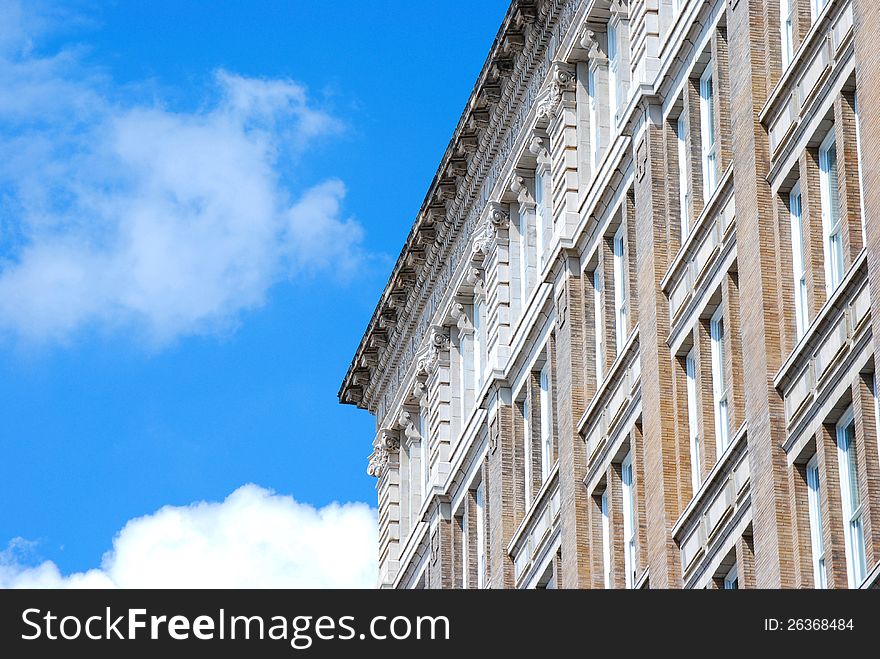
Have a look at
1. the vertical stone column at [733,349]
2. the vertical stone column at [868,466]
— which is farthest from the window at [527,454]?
the vertical stone column at [868,466]

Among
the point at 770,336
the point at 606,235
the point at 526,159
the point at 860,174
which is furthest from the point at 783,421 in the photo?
the point at 526,159

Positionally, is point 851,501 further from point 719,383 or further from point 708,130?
point 708,130

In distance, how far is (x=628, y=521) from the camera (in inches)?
2095

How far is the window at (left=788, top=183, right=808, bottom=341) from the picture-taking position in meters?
44.0

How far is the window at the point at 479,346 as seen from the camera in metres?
66.9

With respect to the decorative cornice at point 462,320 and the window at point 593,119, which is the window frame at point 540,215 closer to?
the window at point 593,119

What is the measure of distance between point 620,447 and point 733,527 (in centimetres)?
773

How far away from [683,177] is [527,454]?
1210 cm

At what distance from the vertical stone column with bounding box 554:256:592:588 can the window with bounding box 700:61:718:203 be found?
732cm

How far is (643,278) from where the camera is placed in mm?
52094

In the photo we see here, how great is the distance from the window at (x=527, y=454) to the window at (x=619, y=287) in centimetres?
671

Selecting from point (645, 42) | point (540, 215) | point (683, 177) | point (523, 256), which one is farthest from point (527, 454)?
point (645, 42)

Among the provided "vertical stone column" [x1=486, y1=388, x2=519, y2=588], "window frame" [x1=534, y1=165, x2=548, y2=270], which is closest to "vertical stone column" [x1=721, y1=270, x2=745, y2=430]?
"window frame" [x1=534, y1=165, x2=548, y2=270]
